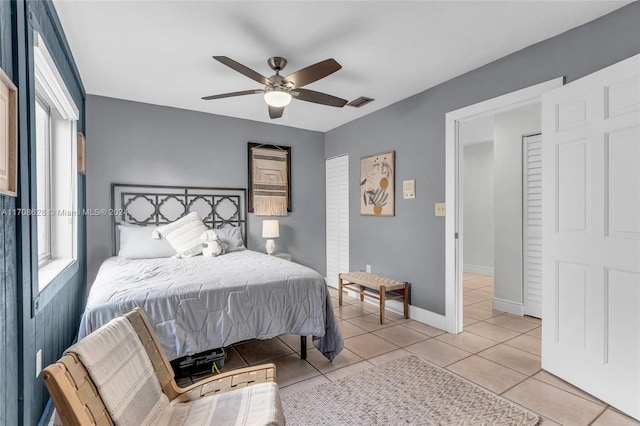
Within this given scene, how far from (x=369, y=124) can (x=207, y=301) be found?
10.8 ft

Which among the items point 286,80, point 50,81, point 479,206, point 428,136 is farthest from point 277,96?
point 479,206

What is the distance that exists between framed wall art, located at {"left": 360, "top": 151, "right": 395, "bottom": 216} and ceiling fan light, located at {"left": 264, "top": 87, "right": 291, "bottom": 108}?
190 cm

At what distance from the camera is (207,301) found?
2.31m

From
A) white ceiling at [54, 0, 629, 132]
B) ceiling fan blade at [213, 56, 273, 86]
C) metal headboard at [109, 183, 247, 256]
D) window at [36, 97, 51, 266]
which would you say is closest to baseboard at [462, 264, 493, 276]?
white ceiling at [54, 0, 629, 132]

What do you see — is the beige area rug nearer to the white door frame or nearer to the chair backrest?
the white door frame

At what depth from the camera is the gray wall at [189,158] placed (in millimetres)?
3883

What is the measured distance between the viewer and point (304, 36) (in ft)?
8.25

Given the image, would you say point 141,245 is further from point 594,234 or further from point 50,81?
point 594,234

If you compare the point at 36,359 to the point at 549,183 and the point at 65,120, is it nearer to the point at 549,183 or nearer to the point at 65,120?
the point at 65,120

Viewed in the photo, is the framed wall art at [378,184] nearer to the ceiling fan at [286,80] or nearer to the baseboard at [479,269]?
the ceiling fan at [286,80]

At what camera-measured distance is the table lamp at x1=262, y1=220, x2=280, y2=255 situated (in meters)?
4.64

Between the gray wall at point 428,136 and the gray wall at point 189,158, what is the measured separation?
691 mm

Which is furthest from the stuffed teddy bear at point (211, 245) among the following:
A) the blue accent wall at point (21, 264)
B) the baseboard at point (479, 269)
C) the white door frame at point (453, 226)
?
the baseboard at point (479, 269)

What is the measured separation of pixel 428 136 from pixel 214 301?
2818mm
